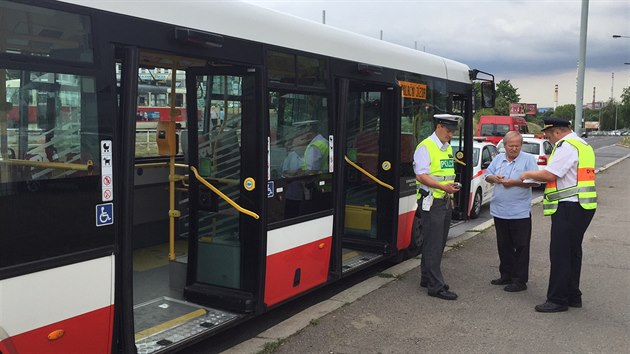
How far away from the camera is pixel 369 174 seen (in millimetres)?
6590

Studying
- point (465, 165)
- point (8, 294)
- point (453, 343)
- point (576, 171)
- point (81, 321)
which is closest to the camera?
point (8, 294)

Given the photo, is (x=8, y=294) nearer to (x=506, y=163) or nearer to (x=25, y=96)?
(x=25, y=96)

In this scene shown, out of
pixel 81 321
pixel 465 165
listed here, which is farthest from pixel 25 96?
pixel 465 165

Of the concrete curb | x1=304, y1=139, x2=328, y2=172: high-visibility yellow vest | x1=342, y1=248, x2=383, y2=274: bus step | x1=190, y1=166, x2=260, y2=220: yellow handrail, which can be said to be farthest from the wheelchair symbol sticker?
x1=342, y1=248, x2=383, y2=274: bus step

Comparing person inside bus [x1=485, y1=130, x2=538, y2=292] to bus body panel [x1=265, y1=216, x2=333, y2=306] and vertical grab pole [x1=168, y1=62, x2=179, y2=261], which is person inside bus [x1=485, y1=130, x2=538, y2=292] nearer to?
bus body panel [x1=265, y1=216, x2=333, y2=306]

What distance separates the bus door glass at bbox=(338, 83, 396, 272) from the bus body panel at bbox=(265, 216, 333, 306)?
3.59 feet

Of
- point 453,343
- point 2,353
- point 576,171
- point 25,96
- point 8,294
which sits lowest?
point 453,343

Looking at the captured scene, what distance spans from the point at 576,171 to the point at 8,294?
479 cm

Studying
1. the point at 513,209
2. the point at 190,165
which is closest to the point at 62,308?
the point at 190,165

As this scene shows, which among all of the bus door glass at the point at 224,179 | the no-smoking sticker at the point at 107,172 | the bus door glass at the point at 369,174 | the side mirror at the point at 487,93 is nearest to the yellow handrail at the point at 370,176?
the bus door glass at the point at 369,174

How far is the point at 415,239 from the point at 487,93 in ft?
10.9

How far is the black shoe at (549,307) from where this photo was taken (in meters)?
5.34

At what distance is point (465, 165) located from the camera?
8.64 meters

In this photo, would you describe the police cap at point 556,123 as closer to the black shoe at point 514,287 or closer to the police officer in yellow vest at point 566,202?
the police officer in yellow vest at point 566,202
